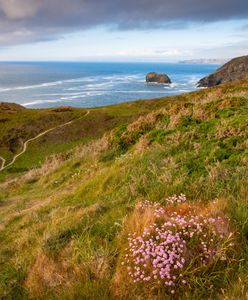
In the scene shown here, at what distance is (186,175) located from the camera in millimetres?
7316

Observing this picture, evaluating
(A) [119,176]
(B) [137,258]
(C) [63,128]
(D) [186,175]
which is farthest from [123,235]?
(C) [63,128]

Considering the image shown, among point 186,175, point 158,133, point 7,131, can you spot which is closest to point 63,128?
point 7,131

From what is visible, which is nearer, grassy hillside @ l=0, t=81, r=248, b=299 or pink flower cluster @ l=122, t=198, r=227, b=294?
pink flower cluster @ l=122, t=198, r=227, b=294

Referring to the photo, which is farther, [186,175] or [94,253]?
[186,175]

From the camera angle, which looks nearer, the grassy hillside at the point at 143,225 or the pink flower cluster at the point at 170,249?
the pink flower cluster at the point at 170,249

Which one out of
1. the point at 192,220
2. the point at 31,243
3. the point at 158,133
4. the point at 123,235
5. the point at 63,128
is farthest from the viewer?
the point at 63,128

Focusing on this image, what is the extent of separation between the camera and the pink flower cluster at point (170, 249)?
4.05m

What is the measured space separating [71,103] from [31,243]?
141290mm

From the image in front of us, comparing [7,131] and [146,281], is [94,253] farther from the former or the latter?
[7,131]

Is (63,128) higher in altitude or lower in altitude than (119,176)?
lower

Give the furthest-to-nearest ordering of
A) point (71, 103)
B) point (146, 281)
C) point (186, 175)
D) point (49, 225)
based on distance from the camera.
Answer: point (71, 103) → point (186, 175) → point (49, 225) → point (146, 281)

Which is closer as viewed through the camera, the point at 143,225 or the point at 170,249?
the point at 170,249

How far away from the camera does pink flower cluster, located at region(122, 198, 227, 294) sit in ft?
13.3

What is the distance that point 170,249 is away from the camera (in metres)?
4.35
